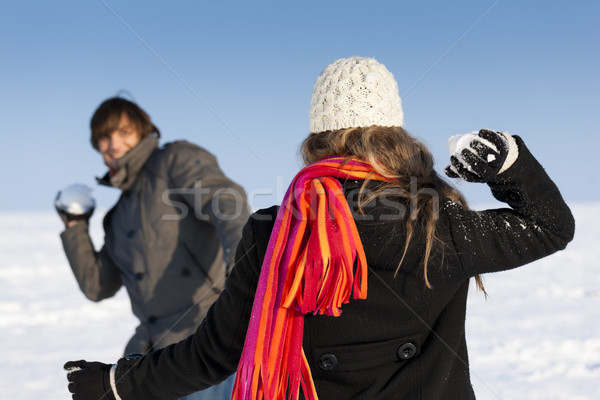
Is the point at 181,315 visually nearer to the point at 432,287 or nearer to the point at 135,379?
the point at 135,379

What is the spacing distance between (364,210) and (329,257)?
136mm

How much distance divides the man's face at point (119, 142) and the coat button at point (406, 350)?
207 centimetres

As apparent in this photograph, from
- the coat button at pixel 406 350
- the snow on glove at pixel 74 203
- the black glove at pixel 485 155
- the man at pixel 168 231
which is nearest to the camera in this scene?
the black glove at pixel 485 155

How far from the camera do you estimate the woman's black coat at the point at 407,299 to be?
1.21 metres

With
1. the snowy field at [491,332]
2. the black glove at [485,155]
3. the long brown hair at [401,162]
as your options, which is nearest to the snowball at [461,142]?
the black glove at [485,155]

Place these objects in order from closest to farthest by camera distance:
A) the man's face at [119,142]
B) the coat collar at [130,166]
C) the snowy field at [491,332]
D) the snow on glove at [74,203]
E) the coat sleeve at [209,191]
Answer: the coat sleeve at [209,191] → the coat collar at [130,166] → the man's face at [119,142] → the snow on glove at [74,203] → the snowy field at [491,332]

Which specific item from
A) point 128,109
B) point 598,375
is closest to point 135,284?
point 128,109

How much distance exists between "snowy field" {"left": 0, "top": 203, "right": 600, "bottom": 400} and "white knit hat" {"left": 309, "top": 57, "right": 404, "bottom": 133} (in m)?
2.88

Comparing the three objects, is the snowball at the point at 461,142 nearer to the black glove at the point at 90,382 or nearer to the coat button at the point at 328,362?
the coat button at the point at 328,362

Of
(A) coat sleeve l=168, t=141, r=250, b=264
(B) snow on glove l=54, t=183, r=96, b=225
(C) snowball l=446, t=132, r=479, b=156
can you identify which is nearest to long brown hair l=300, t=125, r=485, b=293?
(C) snowball l=446, t=132, r=479, b=156

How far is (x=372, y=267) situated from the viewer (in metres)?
1.28

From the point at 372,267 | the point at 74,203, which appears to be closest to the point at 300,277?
the point at 372,267

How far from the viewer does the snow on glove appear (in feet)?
10.4

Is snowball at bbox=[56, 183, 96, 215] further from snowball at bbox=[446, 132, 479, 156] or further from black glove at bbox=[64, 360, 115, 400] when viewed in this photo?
snowball at bbox=[446, 132, 479, 156]
